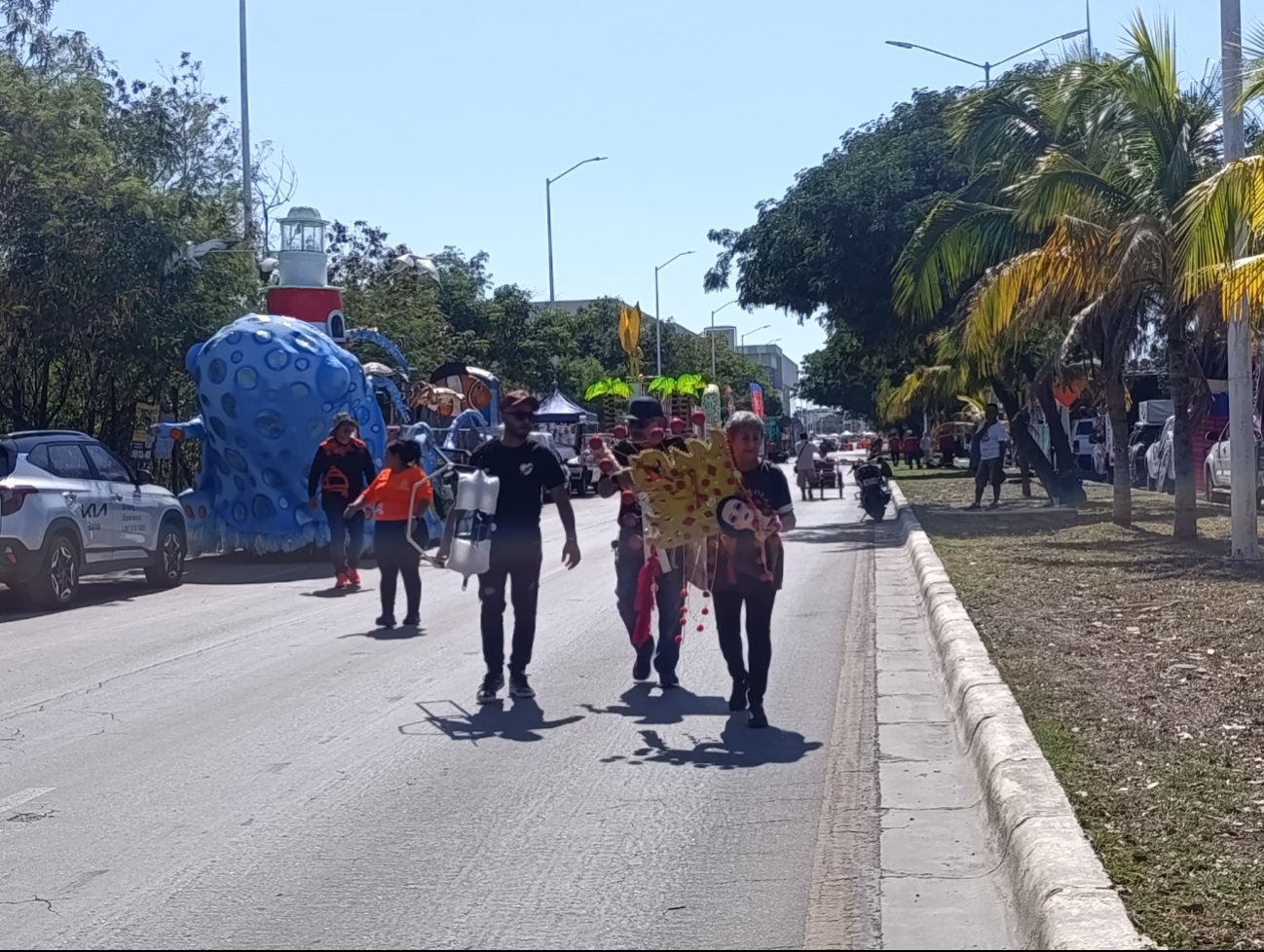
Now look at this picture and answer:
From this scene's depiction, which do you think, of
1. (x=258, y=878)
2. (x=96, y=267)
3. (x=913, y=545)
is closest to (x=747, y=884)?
(x=258, y=878)

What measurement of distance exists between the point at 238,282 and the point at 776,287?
10997 millimetres

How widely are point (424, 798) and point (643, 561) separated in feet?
11.3

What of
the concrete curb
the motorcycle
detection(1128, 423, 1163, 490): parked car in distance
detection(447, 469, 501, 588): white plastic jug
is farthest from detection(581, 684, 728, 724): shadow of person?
detection(1128, 423, 1163, 490): parked car in distance

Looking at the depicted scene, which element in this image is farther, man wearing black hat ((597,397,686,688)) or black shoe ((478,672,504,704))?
man wearing black hat ((597,397,686,688))

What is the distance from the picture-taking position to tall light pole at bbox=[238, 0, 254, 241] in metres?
30.7

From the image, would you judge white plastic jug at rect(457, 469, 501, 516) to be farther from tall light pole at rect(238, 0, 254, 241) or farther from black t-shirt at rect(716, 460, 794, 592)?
tall light pole at rect(238, 0, 254, 241)

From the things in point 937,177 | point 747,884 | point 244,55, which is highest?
point 244,55

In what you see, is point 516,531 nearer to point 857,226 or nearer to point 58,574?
point 58,574

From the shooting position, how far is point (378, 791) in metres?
7.73

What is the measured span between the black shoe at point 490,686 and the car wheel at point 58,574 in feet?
25.1

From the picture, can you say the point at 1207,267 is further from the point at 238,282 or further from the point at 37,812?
the point at 238,282

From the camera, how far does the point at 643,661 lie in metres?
10.7

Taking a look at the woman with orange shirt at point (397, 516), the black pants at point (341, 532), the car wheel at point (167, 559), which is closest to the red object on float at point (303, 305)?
the car wheel at point (167, 559)

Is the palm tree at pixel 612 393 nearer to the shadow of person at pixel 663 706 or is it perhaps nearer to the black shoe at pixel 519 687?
the shadow of person at pixel 663 706
